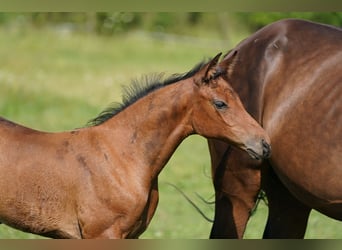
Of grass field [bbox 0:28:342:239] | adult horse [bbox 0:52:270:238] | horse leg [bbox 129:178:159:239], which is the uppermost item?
adult horse [bbox 0:52:270:238]

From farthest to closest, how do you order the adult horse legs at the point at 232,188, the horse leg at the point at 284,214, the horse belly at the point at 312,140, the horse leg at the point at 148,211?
the horse leg at the point at 284,214, the adult horse legs at the point at 232,188, the horse belly at the point at 312,140, the horse leg at the point at 148,211

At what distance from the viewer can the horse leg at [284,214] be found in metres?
4.93

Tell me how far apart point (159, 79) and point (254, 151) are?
25.5 inches

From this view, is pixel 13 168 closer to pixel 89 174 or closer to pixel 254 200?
pixel 89 174

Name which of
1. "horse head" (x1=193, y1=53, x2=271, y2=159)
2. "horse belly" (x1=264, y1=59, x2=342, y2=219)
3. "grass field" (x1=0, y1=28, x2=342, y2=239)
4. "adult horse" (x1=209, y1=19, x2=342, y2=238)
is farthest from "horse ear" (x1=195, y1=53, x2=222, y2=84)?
"grass field" (x1=0, y1=28, x2=342, y2=239)

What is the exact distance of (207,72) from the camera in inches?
155

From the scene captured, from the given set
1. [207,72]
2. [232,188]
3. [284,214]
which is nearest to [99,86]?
[284,214]

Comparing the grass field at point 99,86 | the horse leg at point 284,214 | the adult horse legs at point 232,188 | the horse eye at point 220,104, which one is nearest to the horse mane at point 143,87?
the horse eye at point 220,104

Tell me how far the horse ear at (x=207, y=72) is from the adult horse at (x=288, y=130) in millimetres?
306

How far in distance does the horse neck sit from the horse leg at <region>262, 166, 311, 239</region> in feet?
3.50

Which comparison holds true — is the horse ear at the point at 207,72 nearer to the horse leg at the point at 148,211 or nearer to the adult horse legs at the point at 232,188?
the horse leg at the point at 148,211

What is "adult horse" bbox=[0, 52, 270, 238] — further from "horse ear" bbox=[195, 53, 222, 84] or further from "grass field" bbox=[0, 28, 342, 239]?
"grass field" bbox=[0, 28, 342, 239]

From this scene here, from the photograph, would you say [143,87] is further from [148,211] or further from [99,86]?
[99,86]

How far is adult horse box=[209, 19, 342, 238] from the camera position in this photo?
4.28m
